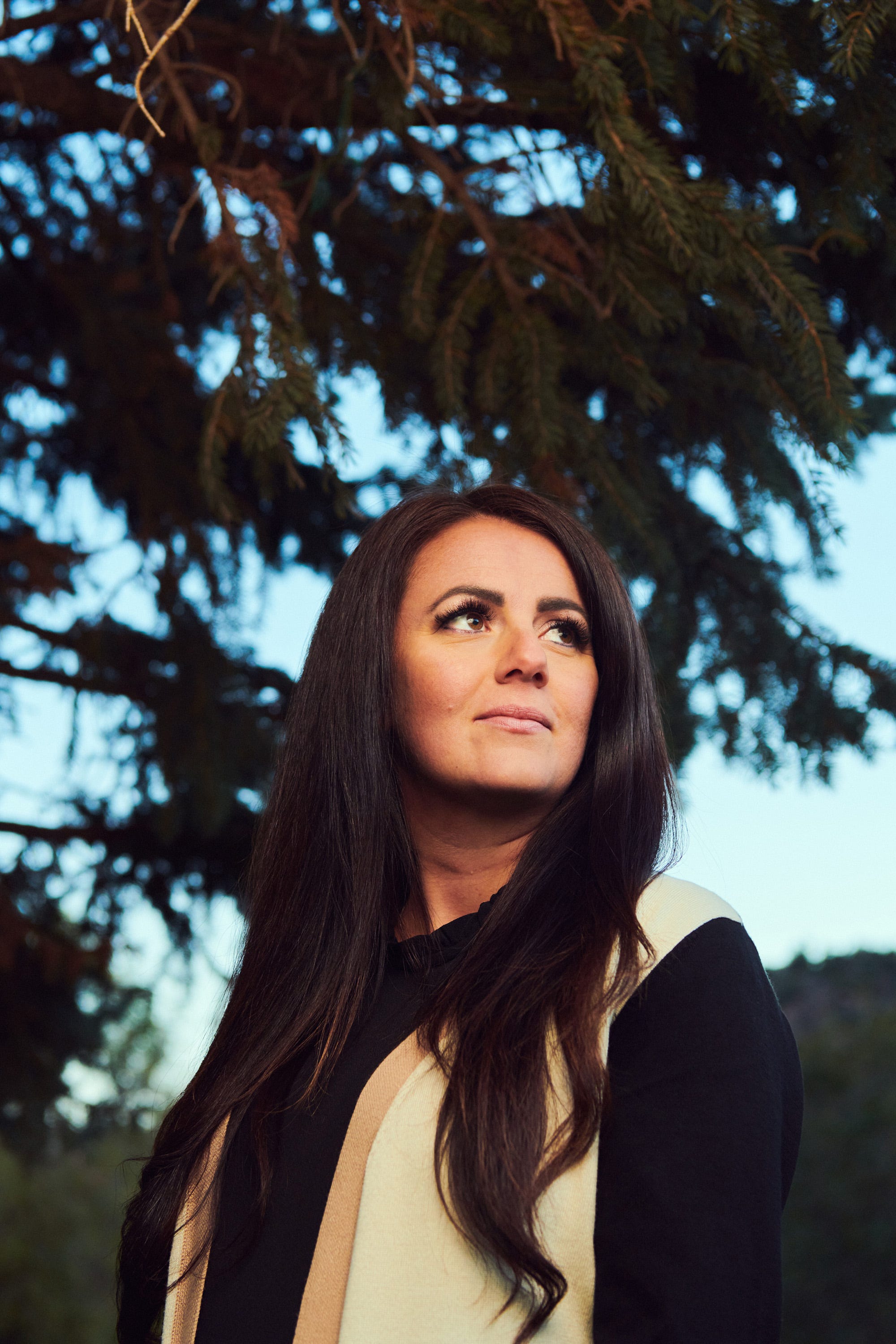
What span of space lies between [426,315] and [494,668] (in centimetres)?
80

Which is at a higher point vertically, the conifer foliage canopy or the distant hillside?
the distant hillside

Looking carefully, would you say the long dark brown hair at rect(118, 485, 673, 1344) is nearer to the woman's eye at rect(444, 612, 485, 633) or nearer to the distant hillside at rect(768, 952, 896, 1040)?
the woman's eye at rect(444, 612, 485, 633)

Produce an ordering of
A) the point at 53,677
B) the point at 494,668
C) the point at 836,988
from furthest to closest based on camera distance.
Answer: the point at 836,988
the point at 53,677
the point at 494,668

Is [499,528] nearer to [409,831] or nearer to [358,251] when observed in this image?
[409,831]

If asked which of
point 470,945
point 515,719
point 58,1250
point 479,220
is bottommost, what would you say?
point 58,1250

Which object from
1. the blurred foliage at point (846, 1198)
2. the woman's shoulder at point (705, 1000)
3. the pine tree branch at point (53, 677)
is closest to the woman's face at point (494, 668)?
the woman's shoulder at point (705, 1000)

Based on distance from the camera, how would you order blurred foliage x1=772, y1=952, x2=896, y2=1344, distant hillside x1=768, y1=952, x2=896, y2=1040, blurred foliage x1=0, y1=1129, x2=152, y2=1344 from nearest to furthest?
blurred foliage x1=772, y1=952, x2=896, y2=1344, blurred foliage x1=0, y1=1129, x2=152, y2=1344, distant hillside x1=768, y1=952, x2=896, y2=1040

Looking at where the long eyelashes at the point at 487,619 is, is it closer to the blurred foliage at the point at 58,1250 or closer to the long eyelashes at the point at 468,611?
the long eyelashes at the point at 468,611

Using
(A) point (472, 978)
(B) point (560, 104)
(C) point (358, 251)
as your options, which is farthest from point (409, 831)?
(C) point (358, 251)

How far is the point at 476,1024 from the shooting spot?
4.45 feet

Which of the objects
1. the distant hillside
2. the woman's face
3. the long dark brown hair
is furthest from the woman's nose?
the distant hillside

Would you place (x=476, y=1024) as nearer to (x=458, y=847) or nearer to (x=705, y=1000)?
(x=705, y=1000)

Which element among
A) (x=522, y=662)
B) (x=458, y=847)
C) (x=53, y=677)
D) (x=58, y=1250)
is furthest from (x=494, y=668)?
(x=58, y=1250)

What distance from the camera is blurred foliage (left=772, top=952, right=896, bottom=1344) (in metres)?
10.1
